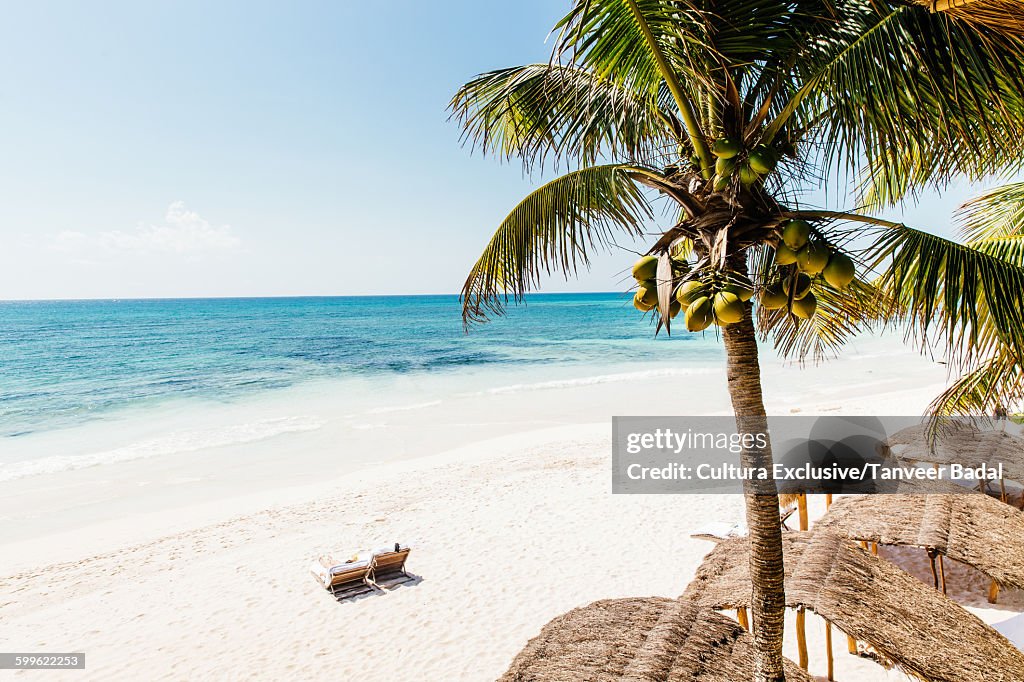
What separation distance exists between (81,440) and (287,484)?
9858 mm

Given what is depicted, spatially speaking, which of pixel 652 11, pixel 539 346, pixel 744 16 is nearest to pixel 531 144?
pixel 652 11

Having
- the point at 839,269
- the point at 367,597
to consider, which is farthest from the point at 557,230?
the point at 367,597

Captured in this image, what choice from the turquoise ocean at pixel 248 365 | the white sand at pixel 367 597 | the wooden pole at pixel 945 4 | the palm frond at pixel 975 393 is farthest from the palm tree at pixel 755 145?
the turquoise ocean at pixel 248 365

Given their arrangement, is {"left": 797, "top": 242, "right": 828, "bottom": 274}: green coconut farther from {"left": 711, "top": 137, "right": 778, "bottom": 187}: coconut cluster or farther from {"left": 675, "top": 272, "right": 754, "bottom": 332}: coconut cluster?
{"left": 711, "top": 137, "right": 778, "bottom": 187}: coconut cluster

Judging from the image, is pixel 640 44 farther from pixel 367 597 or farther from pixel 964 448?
pixel 964 448

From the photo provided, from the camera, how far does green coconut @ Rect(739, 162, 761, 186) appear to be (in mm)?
2078

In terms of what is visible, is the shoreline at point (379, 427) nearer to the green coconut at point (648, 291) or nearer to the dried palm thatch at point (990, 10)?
the green coconut at point (648, 291)

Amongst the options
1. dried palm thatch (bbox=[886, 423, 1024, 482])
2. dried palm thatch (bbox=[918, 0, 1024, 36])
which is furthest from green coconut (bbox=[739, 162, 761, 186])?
dried palm thatch (bbox=[886, 423, 1024, 482])

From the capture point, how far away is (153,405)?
2345 centimetres

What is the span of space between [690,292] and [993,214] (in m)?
6.20

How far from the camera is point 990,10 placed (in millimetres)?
1372

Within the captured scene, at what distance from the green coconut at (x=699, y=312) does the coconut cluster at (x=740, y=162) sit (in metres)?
0.54

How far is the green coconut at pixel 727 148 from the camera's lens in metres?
2.13

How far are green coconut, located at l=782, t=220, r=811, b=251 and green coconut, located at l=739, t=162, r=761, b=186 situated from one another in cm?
22
